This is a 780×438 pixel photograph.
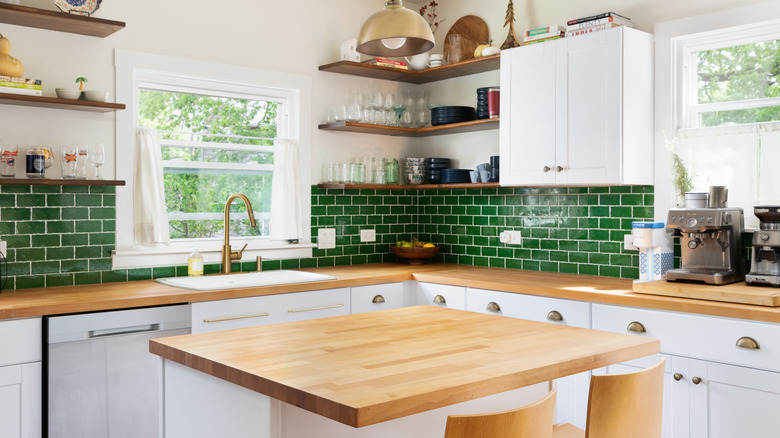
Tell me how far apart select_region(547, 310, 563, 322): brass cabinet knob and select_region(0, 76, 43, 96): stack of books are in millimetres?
2801

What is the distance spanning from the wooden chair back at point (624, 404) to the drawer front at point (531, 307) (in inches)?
59.9

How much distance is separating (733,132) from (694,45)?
537mm

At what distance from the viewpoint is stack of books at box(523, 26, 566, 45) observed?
4.02 m

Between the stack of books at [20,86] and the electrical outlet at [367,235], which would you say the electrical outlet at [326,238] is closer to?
the electrical outlet at [367,235]

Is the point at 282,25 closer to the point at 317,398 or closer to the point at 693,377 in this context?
the point at 693,377

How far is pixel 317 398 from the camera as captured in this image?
1.51 meters

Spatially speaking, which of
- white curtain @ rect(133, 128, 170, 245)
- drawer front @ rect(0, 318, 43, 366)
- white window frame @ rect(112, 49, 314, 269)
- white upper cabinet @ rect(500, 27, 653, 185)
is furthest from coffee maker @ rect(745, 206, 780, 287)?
drawer front @ rect(0, 318, 43, 366)

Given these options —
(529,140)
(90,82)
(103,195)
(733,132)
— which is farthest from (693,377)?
(90,82)

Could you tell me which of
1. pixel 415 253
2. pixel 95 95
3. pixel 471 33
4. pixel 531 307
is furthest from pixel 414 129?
pixel 95 95

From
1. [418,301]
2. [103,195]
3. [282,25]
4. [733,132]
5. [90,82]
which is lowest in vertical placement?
[418,301]

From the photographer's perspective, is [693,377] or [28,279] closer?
[693,377]

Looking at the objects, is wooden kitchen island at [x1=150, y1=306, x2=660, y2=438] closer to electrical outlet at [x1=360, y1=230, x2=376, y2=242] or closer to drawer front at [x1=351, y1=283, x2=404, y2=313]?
drawer front at [x1=351, y1=283, x2=404, y2=313]

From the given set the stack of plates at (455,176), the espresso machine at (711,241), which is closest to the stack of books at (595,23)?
the espresso machine at (711,241)

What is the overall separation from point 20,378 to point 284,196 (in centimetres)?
201
